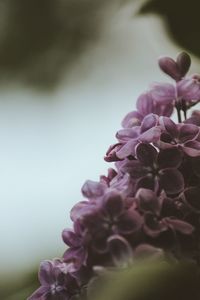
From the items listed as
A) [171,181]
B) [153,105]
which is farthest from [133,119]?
[171,181]

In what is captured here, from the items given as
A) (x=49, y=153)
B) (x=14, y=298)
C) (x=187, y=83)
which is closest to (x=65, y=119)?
(x=49, y=153)

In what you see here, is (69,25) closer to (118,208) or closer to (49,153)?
(49,153)

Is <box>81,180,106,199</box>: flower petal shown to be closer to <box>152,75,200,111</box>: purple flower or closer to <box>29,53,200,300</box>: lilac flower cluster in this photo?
<box>29,53,200,300</box>: lilac flower cluster

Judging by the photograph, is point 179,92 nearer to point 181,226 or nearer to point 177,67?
point 177,67

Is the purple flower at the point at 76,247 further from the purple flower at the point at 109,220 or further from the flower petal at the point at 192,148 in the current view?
the flower petal at the point at 192,148

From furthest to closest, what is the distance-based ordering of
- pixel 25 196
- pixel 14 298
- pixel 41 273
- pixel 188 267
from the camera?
pixel 25 196 < pixel 14 298 < pixel 41 273 < pixel 188 267

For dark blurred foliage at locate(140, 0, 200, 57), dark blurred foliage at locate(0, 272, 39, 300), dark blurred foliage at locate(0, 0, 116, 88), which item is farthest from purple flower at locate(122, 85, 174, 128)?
dark blurred foliage at locate(0, 0, 116, 88)

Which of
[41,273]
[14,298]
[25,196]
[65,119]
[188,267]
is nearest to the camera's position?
[188,267]

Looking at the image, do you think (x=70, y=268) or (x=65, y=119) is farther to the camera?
(x=65, y=119)
